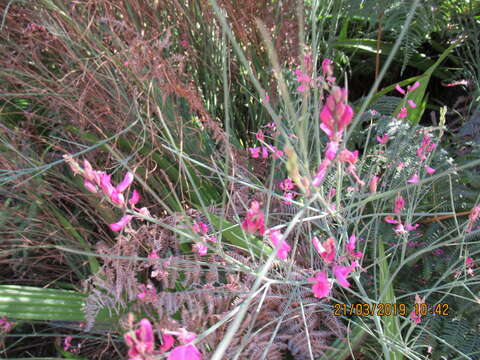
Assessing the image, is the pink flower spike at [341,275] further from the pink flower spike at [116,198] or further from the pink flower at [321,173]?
the pink flower spike at [116,198]

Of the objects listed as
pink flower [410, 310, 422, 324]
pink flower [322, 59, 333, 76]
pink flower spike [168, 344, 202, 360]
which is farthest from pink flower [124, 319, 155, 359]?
pink flower [410, 310, 422, 324]

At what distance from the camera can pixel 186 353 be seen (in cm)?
42

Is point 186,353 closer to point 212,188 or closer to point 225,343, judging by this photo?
point 225,343

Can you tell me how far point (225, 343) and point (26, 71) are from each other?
1.04 meters

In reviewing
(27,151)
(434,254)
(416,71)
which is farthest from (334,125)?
(416,71)

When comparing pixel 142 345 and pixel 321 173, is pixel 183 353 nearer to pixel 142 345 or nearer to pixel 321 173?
pixel 142 345

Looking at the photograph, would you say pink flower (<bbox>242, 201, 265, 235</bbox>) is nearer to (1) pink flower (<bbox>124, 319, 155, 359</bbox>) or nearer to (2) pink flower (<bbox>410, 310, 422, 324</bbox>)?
(1) pink flower (<bbox>124, 319, 155, 359</bbox>)

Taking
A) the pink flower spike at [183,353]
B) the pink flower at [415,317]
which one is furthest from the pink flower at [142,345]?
the pink flower at [415,317]

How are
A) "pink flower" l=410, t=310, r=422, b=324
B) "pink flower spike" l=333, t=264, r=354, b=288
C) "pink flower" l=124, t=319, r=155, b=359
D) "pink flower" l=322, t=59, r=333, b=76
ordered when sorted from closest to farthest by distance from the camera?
"pink flower" l=124, t=319, r=155, b=359
"pink flower" l=322, t=59, r=333, b=76
"pink flower spike" l=333, t=264, r=354, b=288
"pink flower" l=410, t=310, r=422, b=324

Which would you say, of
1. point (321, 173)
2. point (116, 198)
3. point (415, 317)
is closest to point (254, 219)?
point (321, 173)

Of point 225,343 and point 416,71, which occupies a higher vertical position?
point 225,343

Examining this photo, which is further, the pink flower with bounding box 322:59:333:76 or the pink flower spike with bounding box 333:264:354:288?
the pink flower spike with bounding box 333:264:354:288

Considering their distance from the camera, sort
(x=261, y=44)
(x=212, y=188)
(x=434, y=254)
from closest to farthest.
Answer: (x=434, y=254), (x=212, y=188), (x=261, y=44)

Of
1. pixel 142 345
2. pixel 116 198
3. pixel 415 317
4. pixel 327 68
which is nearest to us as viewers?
pixel 142 345
